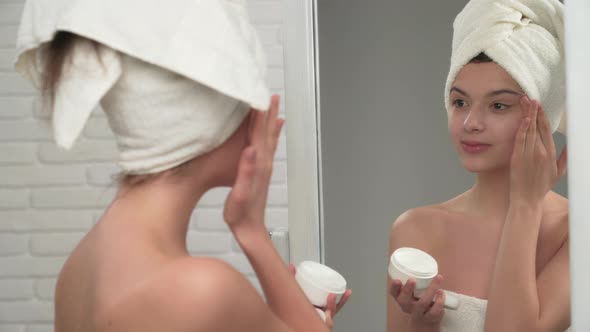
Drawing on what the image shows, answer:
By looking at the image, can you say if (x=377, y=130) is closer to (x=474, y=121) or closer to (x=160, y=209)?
(x=474, y=121)

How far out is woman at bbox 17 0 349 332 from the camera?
66 centimetres

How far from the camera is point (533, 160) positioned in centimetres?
88

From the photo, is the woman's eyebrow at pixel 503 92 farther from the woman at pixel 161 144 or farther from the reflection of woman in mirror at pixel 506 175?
the woman at pixel 161 144

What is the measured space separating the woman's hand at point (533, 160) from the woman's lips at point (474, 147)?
4cm

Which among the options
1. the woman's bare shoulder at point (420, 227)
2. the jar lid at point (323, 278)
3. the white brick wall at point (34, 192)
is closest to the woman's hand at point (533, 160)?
the woman's bare shoulder at point (420, 227)

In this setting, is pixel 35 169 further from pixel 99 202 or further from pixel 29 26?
pixel 29 26

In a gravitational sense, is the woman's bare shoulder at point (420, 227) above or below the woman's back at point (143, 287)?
below

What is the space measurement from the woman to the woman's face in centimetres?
29

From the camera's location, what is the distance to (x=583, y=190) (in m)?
0.89

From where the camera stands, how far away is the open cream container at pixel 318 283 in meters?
0.90

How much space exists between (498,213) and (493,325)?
0.48 feet

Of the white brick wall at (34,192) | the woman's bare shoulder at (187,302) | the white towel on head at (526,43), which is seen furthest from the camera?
the white brick wall at (34,192)

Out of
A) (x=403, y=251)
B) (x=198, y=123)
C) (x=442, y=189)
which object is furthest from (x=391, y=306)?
(x=198, y=123)

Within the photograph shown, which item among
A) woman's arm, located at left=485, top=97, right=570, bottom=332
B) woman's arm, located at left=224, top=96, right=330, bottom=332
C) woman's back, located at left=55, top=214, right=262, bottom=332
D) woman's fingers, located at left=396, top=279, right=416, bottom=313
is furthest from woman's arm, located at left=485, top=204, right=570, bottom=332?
woman's back, located at left=55, top=214, right=262, bottom=332
